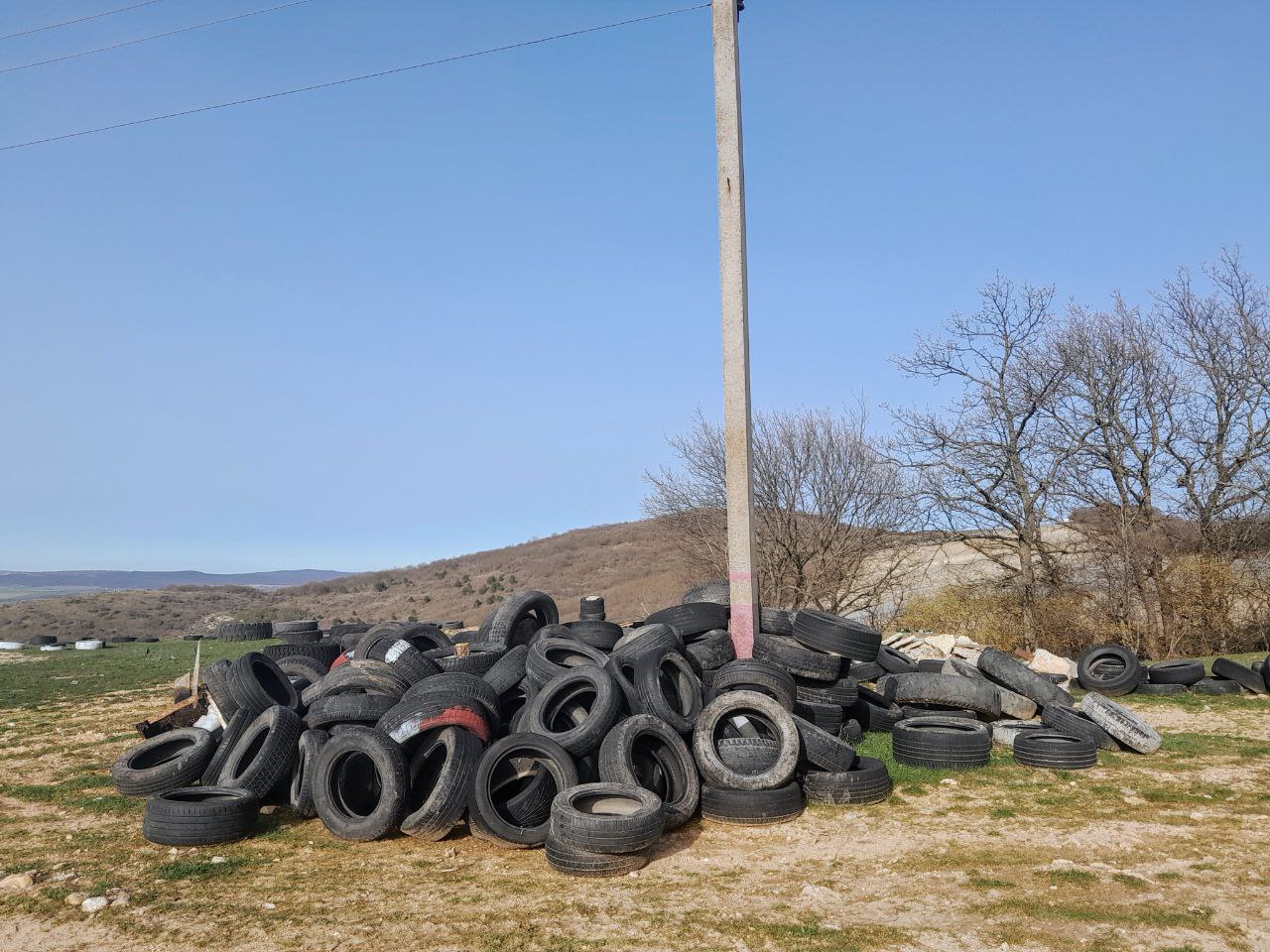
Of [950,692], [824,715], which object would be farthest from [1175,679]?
[824,715]

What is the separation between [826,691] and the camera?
37.6ft

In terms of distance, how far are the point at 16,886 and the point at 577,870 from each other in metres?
3.84

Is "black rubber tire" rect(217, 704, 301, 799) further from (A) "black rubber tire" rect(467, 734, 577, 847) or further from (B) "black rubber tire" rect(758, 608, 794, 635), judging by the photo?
(B) "black rubber tire" rect(758, 608, 794, 635)

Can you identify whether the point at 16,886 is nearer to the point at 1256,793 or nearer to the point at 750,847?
the point at 750,847

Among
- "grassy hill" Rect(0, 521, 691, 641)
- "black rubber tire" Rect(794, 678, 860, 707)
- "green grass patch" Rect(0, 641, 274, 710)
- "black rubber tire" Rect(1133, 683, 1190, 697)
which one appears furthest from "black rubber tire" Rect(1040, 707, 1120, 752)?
"grassy hill" Rect(0, 521, 691, 641)

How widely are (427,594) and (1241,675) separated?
60751mm

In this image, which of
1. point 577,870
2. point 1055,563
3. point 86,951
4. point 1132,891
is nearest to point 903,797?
point 1132,891

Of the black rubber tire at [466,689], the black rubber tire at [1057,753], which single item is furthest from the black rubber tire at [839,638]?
the black rubber tire at [466,689]

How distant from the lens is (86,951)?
5.64 metres

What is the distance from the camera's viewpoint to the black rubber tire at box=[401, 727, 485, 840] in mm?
7684

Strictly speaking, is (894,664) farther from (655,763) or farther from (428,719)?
(428,719)

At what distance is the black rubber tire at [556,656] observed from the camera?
10.0m

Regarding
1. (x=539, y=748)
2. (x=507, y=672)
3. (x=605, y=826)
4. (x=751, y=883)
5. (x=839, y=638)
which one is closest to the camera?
(x=751, y=883)

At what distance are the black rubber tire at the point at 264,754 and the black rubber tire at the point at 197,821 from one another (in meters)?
0.39
